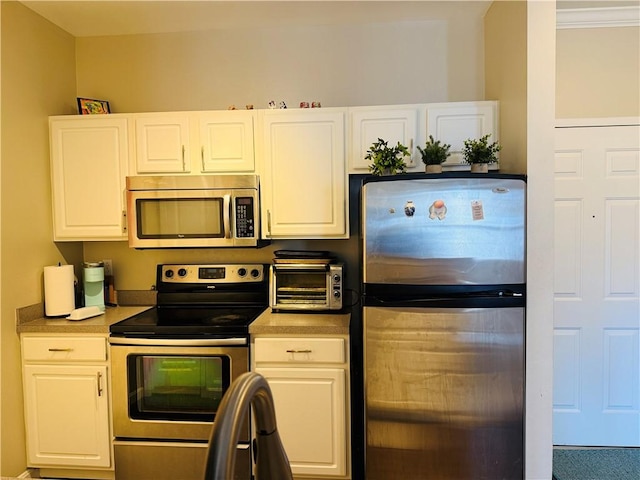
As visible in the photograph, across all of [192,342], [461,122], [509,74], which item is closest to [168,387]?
[192,342]

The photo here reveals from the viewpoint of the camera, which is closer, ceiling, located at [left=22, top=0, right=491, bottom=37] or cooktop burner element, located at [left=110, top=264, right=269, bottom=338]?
ceiling, located at [left=22, top=0, right=491, bottom=37]

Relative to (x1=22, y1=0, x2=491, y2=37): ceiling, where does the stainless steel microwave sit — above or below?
below

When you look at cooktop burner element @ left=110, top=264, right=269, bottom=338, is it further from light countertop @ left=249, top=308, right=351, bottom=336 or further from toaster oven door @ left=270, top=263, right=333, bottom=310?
light countertop @ left=249, top=308, right=351, bottom=336

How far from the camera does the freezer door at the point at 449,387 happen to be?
192cm

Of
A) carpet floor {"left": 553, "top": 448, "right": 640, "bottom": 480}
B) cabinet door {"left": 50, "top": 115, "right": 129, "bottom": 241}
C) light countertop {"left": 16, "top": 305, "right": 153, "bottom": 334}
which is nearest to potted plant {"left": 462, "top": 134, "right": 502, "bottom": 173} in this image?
carpet floor {"left": 553, "top": 448, "right": 640, "bottom": 480}

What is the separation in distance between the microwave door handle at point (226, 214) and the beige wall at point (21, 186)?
1115mm

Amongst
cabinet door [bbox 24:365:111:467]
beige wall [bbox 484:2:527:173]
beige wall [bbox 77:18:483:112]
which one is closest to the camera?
beige wall [bbox 484:2:527:173]

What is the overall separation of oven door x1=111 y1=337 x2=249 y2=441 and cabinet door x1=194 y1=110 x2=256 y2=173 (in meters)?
1.06

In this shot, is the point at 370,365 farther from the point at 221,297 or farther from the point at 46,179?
the point at 46,179

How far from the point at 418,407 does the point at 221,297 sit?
4.54 ft

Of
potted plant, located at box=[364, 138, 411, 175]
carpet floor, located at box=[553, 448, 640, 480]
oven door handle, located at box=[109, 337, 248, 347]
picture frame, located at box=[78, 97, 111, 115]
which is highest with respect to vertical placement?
picture frame, located at box=[78, 97, 111, 115]

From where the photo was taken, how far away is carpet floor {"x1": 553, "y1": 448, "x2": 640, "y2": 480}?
7.68 ft

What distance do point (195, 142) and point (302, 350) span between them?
137cm

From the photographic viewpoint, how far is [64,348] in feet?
7.39
